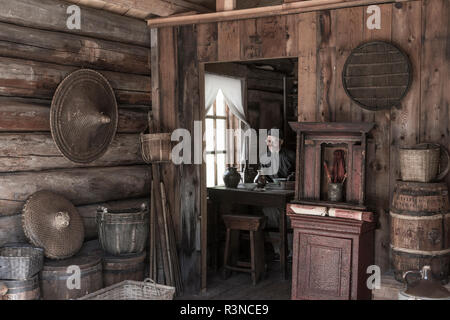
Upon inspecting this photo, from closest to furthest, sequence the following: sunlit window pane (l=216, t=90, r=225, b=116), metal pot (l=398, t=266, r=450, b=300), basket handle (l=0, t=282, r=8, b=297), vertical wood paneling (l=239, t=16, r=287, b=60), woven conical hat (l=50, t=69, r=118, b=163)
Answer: metal pot (l=398, t=266, r=450, b=300) < basket handle (l=0, t=282, r=8, b=297) < woven conical hat (l=50, t=69, r=118, b=163) < vertical wood paneling (l=239, t=16, r=287, b=60) < sunlit window pane (l=216, t=90, r=225, b=116)

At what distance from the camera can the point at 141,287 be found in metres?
4.41

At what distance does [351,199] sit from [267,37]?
5.42 ft

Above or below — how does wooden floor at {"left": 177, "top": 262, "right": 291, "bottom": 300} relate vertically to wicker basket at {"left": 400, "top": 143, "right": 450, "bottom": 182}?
below

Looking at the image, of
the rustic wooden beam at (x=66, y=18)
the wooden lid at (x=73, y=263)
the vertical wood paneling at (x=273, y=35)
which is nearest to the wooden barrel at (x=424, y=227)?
the vertical wood paneling at (x=273, y=35)

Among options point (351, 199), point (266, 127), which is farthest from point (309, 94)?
point (266, 127)

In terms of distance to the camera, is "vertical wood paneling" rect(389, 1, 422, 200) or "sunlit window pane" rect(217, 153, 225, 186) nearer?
"vertical wood paneling" rect(389, 1, 422, 200)

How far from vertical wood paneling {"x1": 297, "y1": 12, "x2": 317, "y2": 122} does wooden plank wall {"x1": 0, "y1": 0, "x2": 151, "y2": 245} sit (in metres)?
1.70

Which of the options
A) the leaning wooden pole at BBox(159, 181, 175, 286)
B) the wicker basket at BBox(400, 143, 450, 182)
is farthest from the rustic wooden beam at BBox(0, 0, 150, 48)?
the wicker basket at BBox(400, 143, 450, 182)

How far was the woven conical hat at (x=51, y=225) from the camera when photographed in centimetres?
418

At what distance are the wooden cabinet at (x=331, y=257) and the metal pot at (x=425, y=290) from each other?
0.64 metres

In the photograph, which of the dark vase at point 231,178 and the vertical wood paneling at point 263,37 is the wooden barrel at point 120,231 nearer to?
the dark vase at point 231,178

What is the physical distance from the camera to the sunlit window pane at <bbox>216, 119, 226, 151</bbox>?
24.6ft

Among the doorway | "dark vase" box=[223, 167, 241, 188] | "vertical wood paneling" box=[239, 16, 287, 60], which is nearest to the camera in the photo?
"vertical wood paneling" box=[239, 16, 287, 60]

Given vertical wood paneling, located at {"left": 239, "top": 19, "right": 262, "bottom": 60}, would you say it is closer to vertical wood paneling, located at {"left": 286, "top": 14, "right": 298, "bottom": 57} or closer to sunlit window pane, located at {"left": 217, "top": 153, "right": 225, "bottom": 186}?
vertical wood paneling, located at {"left": 286, "top": 14, "right": 298, "bottom": 57}
